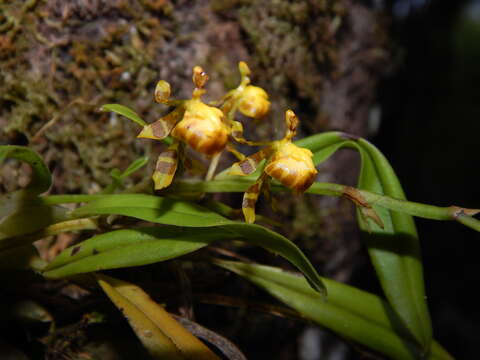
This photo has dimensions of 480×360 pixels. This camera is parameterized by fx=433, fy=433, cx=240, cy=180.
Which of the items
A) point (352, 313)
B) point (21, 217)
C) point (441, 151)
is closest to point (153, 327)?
Answer: point (21, 217)

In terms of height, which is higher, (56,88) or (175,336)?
(56,88)

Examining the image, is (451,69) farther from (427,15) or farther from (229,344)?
(229,344)

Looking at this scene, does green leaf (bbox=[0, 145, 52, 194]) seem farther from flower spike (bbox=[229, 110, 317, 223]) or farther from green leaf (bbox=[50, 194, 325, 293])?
flower spike (bbox=[229, 110, 317, 223])

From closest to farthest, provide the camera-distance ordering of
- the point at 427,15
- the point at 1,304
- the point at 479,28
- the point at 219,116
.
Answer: the point at 219,116, the point at 1,304, the point at 427,15, the point at 479,28

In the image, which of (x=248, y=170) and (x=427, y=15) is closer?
(x=248, y=170)

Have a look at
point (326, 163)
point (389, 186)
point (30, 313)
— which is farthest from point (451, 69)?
point (30, 313)

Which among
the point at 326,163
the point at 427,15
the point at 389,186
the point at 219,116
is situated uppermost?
Result: the point at 427,15

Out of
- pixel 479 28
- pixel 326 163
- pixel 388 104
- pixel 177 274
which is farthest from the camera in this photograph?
pixel 479 28
